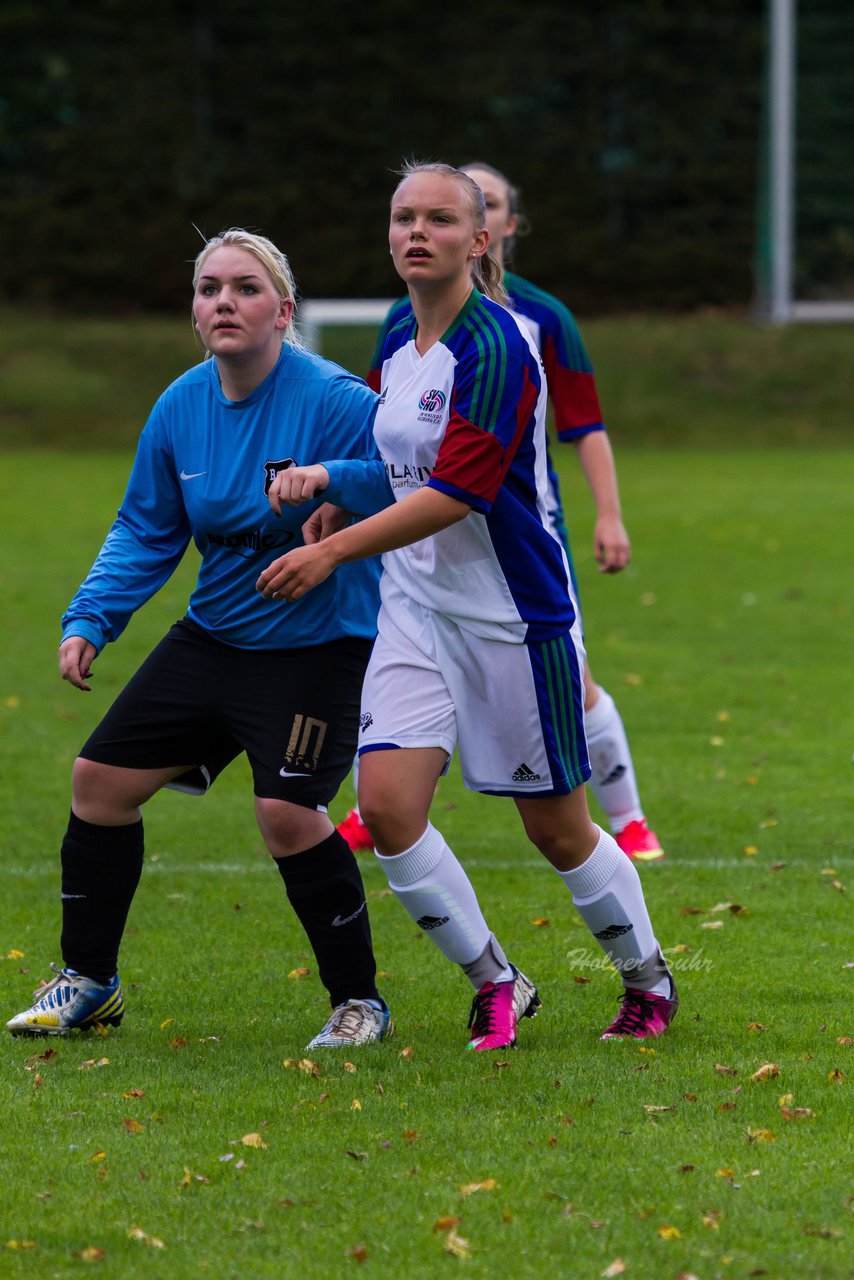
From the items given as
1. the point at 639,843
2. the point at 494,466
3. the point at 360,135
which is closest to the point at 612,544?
the point at 639,843

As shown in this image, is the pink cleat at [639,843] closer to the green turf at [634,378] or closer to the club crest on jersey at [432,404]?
the club crest on jersey at [432,404]

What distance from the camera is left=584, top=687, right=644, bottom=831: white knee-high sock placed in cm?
707

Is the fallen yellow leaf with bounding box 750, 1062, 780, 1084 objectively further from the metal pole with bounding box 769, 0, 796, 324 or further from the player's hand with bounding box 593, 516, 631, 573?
the metal pole with bounding box 769, 0, 796, 324

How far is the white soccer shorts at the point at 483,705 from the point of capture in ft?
14.9

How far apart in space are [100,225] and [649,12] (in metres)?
10.9

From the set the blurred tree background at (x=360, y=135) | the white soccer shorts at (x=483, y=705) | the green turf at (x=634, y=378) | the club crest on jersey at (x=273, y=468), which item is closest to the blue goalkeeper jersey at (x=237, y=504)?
the club crest on jersey at (x=273, y=468)

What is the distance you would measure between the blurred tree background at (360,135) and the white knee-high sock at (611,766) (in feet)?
92.8

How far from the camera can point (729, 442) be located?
27.8m

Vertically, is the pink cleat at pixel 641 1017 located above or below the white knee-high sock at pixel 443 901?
below

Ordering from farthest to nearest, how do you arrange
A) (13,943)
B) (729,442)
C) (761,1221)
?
1. (729,442)
2. (13,943)
3. (761,1221)

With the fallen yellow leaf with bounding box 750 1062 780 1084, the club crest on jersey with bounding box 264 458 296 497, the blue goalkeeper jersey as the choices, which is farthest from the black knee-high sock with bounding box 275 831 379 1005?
the fallen yellow leaf with bounding box 750 1062 780 1084

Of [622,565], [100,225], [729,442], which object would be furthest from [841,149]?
[622,565]

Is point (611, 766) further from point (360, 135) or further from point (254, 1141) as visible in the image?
point (360, 135)

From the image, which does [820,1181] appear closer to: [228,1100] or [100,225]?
[228,1100]
